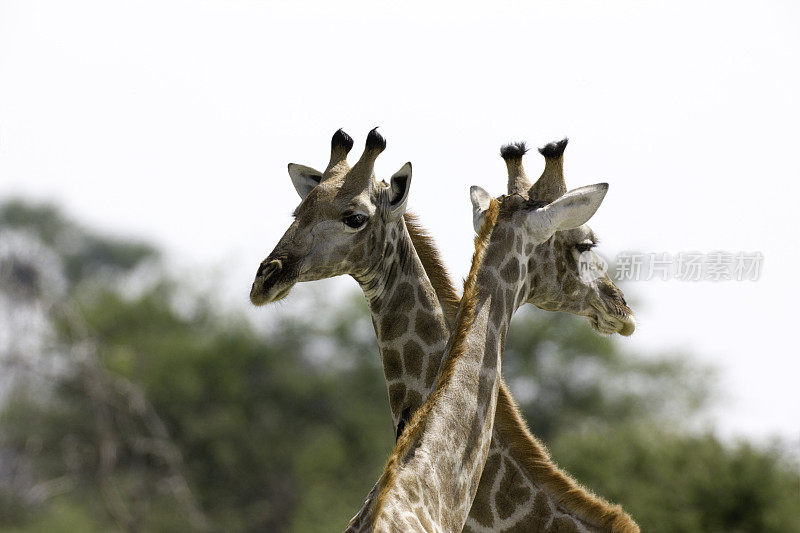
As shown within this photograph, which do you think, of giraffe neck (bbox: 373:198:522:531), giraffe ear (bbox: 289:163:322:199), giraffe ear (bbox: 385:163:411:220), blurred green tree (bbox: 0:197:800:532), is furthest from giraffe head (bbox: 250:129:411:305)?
blurred green tree (bbox: 0:197:800:532)

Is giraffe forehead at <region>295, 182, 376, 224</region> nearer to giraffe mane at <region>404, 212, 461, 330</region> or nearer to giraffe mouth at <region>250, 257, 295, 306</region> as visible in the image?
giraffe mouth at <region>250, 257, 295, 306</region>

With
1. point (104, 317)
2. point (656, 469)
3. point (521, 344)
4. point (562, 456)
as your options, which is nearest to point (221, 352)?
point (104, 317)

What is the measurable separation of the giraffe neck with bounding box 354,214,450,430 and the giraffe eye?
0.27 metres

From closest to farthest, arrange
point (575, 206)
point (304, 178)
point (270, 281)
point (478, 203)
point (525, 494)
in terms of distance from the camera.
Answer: point (575, 206), point (270, 281), point (525, 494), point (478, 203), point (304, 178)

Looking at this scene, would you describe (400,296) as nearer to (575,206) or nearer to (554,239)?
(554,239)

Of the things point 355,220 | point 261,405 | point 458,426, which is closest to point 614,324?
point 355,220

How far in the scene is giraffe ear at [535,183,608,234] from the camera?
5.16 metres

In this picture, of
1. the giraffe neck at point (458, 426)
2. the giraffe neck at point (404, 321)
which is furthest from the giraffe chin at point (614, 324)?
the giraffe neck at point (458, 426)

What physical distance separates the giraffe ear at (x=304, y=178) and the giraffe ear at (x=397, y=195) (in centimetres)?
58

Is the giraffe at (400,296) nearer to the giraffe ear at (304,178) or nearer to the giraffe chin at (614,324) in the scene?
the giraffe ear at (304,178)

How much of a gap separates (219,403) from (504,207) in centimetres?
2535

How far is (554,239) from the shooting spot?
5.66 m

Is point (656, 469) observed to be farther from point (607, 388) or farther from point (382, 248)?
point (607, 388)

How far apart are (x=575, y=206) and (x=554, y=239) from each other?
1.69 feet
